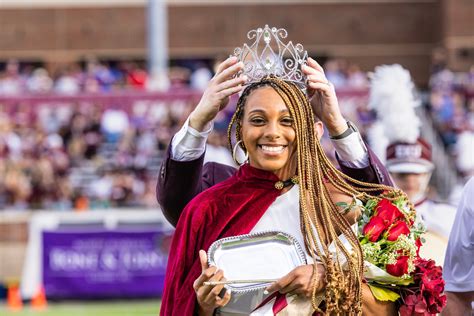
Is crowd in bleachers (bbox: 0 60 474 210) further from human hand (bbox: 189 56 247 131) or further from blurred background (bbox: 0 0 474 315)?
human hand (bbox: 189 56 247 131)

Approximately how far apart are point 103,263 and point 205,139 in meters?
11.5

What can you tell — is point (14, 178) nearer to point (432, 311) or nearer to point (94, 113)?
point (94, 113)

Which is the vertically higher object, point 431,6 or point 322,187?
point 431,6

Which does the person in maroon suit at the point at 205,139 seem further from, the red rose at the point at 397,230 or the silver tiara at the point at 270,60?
the red rose at the point at 397,230

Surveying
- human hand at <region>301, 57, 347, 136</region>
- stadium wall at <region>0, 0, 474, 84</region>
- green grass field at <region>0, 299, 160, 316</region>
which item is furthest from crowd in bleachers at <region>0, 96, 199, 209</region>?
human hand at <region>301, 57, 347, 136</region>

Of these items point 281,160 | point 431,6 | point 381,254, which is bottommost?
point 381,254

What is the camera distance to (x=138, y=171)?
20016 mm

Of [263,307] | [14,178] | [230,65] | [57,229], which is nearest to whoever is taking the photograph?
[263,307]

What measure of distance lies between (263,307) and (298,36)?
2873 centimetres

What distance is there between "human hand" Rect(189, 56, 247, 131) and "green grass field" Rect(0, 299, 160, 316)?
909cm

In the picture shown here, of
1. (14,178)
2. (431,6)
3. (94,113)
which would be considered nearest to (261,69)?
(14,178)

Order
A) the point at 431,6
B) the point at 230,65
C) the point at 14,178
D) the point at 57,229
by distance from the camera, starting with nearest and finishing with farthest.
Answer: the point at 230,65
the point at 57,229
the point at 14,178
the point at 431,6

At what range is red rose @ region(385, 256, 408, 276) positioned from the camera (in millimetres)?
4086

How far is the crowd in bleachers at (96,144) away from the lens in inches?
752
